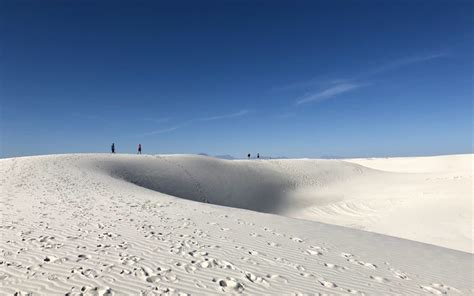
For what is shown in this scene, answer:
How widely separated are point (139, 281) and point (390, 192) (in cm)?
2509

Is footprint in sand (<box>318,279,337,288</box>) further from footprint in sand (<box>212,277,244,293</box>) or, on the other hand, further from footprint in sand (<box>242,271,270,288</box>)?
footprint in sand (<box>212,277,244,293</box>)

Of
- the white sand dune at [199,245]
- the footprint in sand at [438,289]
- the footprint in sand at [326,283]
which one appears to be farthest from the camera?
the footprint in sand at [438,289]

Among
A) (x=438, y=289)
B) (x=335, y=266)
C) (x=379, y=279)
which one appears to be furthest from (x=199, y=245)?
(x=438, y=289)

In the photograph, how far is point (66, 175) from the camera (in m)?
18.1

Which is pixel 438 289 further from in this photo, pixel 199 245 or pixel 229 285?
pixel 199 245

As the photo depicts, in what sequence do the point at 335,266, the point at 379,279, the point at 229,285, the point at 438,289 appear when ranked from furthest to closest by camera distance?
1. the point at 335,266
2. the point at 379,279
3. the point at 438,289
4. the point at 229,285

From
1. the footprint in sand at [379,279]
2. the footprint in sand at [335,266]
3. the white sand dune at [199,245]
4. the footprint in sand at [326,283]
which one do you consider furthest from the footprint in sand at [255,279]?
the footprint in sand at [379,279]

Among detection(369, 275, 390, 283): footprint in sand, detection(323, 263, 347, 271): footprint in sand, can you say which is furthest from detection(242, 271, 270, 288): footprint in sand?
detection(369, 275, 390, 283): footprint in sand

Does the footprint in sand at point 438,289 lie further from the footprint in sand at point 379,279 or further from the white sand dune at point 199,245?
the footprint in sand at point 379,279

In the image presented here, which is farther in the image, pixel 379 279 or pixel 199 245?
pixel 199 245

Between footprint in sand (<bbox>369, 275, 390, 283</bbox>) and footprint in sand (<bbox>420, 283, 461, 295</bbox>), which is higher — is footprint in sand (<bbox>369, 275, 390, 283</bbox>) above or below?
above

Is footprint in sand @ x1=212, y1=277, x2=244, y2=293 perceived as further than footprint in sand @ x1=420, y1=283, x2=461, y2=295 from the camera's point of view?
No

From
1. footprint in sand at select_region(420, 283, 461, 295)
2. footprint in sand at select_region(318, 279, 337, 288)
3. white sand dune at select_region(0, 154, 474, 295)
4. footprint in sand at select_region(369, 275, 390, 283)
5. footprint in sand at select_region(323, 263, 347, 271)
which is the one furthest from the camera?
footprint in sand at select_region(323, 263, 347, 271)

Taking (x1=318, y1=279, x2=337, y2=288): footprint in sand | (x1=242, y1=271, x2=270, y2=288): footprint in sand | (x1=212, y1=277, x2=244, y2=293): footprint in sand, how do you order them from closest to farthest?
(x1=212, y1=277, x2=244, y2=293): footprint in sand < (x1=242, y1=271, x2=270, y2=288): footprint in sand < (x1=318, y1=279, x2=337, y2=288): footprint in sand
